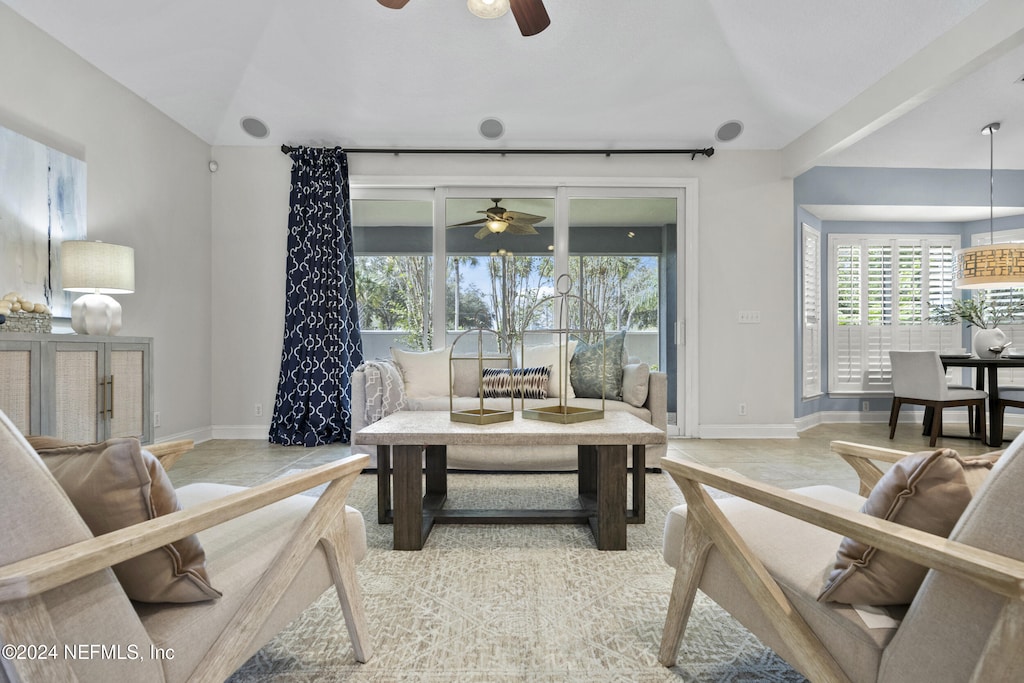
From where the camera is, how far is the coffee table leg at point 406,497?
2.23 meters

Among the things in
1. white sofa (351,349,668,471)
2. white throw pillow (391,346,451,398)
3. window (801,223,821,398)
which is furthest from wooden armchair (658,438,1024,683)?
window (801,223,821,398)

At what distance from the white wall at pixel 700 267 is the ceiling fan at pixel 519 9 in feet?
6.28

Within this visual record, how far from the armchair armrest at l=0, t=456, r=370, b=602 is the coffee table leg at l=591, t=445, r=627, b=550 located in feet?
4.53

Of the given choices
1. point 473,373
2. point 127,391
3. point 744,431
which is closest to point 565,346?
point 473,373

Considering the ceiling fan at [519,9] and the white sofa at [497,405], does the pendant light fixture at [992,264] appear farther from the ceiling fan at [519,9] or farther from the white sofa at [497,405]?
the ceiling fan at [519,9]

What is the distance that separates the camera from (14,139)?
114 inches

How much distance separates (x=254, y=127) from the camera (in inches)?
180

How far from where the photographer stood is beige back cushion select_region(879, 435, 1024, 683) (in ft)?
2.49

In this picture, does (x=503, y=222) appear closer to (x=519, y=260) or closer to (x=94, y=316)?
(x=519, y=260)

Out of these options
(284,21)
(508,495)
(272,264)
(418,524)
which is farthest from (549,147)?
(418,524)

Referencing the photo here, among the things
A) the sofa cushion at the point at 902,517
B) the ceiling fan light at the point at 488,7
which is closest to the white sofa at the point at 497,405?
the sofa cushion at the point at 902,517

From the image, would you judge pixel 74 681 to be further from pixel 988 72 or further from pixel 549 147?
pixel 988 72

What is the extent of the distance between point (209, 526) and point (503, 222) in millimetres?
4023

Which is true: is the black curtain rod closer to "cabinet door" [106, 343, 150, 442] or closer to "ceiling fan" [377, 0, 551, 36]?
"ceiling fan" [377, 0, 551, 36]
